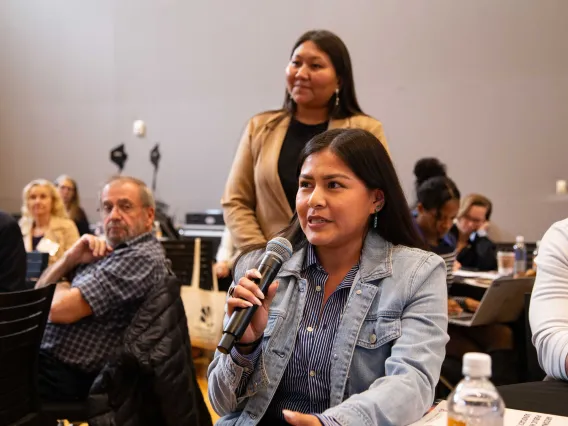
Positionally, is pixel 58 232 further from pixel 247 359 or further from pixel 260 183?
pixel 247 359

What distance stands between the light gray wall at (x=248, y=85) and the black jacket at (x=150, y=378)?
5.75 metres

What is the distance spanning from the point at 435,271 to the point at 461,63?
Answer: 6.74m

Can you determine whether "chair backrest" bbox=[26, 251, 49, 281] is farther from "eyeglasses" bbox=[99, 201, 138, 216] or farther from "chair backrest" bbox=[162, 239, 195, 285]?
"chair backrest" bbox=[162, 239, 195, 285]

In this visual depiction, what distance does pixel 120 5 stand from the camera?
399 inches

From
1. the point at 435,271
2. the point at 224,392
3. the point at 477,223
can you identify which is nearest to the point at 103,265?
the point at 224,392

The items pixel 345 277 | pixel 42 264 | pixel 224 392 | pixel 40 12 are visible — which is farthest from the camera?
pixel 40 12

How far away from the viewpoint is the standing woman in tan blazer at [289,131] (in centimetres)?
269

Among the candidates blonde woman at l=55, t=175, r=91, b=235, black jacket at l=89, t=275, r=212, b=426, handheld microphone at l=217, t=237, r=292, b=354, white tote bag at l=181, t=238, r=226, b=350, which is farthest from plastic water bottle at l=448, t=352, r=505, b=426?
blonde woman at l=55, t=175, r=91, b=235

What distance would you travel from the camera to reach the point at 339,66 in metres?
2.71

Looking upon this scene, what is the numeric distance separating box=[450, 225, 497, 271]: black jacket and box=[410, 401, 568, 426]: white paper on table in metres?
4.72

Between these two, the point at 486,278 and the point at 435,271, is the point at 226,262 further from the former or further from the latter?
the point at 435,271

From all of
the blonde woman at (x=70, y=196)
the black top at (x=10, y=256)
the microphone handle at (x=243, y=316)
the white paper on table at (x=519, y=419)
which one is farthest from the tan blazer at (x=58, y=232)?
the white paper on table at (x=519, y=419)

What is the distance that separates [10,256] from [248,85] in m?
6.68

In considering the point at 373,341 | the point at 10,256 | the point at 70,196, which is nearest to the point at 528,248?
the point at 70,196
